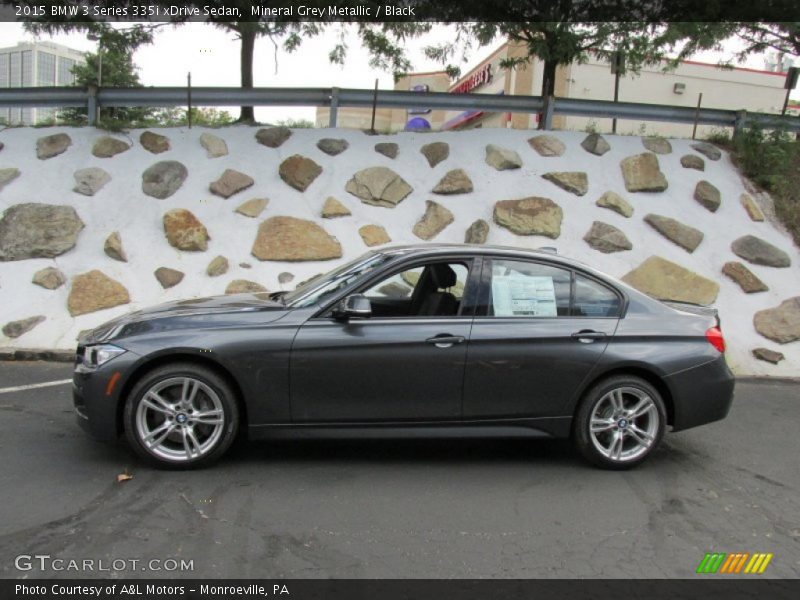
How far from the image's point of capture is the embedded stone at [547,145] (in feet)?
34.7

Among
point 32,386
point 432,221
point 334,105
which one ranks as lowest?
point 32,386

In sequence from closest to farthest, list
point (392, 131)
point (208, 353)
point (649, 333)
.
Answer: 1. point (208, 353)
2. point (649, 333)
3. point (392, 131)

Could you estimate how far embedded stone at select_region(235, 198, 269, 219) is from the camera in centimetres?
946

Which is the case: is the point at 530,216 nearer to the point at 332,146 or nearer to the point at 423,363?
the point at 332,146

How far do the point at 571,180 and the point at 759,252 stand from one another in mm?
2732

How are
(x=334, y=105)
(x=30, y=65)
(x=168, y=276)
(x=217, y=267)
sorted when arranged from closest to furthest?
(x=168, y=276)
(x=217, y=267)
(x=334, y=105)
(x=30, y=65)

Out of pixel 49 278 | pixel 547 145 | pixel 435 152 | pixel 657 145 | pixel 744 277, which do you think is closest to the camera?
pixel 49 278

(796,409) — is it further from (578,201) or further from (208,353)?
(208,353)

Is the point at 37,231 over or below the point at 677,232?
below

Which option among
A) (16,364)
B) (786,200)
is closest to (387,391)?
(16,364)

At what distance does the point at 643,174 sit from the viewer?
1029 centimetres

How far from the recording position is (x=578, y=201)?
992 cm

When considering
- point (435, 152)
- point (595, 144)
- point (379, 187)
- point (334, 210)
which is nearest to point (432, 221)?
point (379, 187)
